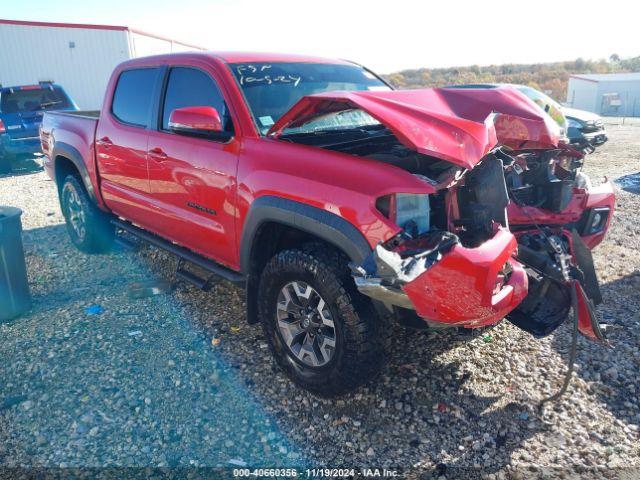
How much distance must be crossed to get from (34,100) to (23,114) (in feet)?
2.25

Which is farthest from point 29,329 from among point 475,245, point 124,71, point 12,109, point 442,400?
point 12,109

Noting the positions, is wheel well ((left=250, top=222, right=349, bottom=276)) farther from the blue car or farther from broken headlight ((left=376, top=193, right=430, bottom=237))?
the blue car

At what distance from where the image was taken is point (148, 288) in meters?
4.49

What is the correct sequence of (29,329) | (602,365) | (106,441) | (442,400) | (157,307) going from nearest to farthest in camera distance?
(106,441) → (442,400) → (602,365) → (29,329) → (157,307)

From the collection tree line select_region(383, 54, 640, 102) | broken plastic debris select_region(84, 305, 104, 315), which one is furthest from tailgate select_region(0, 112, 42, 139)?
tree line select_region(383, 54, 640, 102)

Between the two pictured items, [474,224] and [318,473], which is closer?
[318,473]

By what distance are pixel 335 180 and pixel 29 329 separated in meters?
2.86

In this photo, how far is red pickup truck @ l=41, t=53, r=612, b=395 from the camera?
2387 mm

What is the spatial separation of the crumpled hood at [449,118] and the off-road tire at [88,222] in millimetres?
3026

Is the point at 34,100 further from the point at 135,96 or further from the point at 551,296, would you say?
the point at 551,296

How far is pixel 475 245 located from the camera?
8.20 feet

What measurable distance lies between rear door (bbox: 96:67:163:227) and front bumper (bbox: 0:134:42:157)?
7305 millimetres

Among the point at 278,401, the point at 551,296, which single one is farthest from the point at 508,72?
the point at 278,401

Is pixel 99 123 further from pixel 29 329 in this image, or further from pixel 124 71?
pixel 29 329
